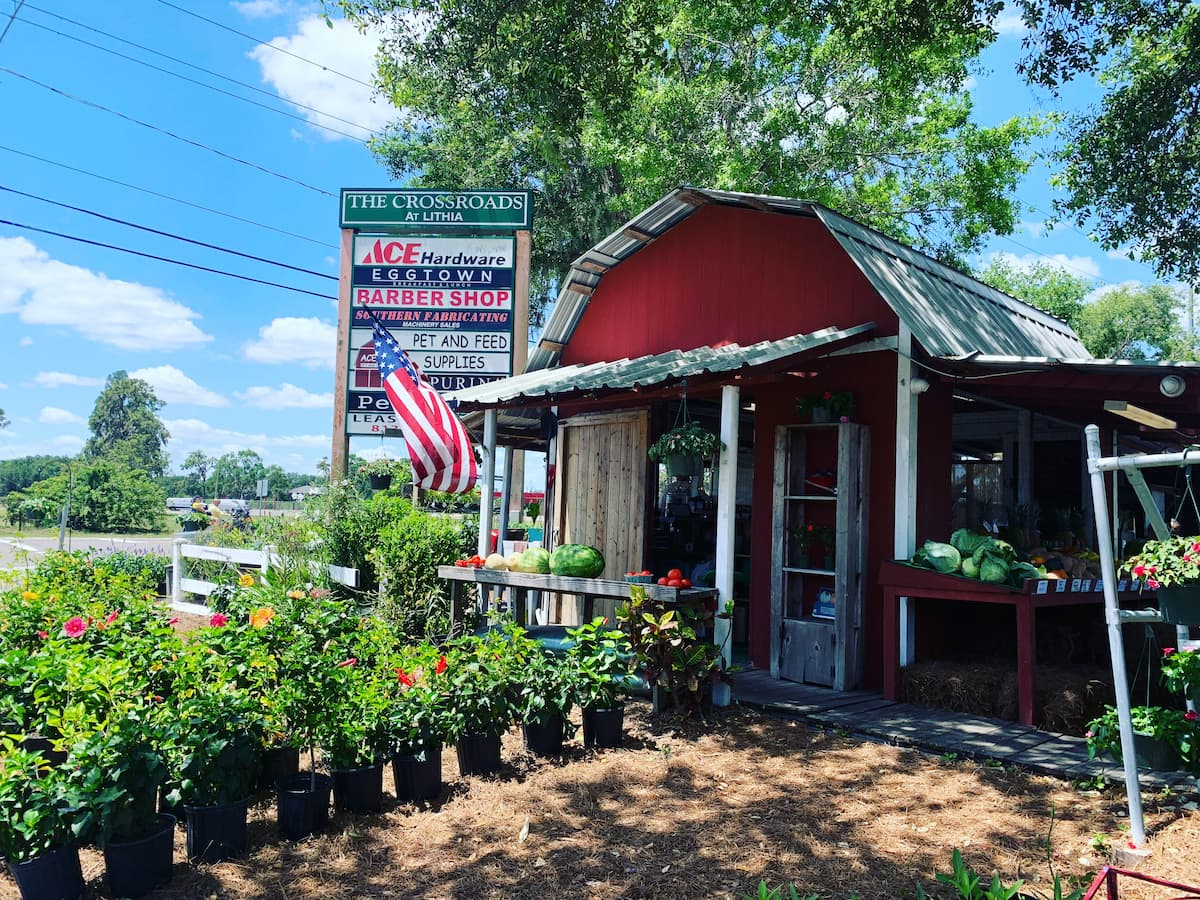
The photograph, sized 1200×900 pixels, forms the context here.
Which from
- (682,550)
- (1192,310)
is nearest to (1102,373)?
(682,550)

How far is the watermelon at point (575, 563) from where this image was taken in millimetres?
7629

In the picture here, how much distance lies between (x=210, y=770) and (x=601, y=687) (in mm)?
2512

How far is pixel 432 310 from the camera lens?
12.4 meters

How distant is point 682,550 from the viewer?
10.4 meters

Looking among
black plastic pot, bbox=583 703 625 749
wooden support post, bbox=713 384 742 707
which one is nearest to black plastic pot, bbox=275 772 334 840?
black plastic pot, bbox=583 703 625 749

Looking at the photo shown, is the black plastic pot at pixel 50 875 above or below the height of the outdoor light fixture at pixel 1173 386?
below

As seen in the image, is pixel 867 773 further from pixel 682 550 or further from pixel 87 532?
pixel 87 532

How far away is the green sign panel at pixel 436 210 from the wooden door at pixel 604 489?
380 cm

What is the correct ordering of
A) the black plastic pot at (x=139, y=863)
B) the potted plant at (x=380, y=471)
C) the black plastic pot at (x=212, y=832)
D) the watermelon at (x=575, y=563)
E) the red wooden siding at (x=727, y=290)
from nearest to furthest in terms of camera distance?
the black plastic pot at (x=139, y=863) → the black plastic pot at (x=212, y=832) → the watermelon at (x=575, y=563) → the red wooden siding at (x=727, y=290) → the potted plant at (x=380, y=471)

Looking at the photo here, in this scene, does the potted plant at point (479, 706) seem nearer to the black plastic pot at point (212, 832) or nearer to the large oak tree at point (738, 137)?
the black plastic pot at point (212, 832)

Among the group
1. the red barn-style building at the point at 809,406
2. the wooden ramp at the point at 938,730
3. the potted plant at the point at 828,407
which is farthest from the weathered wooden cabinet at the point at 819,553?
the wooden ramp at the point at 938,730

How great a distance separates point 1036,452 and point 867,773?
20.3ft

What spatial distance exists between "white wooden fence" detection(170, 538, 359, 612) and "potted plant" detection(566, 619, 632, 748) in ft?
14.9

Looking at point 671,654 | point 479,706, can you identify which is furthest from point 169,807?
point 671,654
